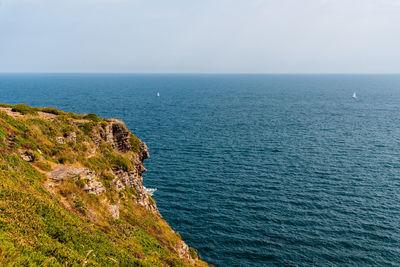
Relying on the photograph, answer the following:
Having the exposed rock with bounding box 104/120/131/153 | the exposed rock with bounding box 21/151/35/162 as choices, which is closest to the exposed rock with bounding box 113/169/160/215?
the exposed rock with bounding box 104/120/131/153

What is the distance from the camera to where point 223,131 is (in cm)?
10138

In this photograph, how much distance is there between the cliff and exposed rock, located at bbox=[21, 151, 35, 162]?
0.02 meters

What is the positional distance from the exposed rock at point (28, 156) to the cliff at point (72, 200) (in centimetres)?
2

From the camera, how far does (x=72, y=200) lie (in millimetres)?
20625

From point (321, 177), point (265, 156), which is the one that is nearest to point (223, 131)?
point (265, 156)

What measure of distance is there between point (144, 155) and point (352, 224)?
41.5 metres

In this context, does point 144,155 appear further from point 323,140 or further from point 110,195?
point 323,140

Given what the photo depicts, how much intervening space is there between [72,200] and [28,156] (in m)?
6.31

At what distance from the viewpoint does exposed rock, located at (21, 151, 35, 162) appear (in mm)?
21655

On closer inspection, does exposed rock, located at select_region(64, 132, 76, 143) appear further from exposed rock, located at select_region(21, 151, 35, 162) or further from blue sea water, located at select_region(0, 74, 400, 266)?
blue sea water, located at select_region(0, 74, 400, 266)

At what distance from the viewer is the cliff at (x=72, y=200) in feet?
43.4

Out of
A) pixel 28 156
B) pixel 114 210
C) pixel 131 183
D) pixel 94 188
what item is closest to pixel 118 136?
pixel 131 183

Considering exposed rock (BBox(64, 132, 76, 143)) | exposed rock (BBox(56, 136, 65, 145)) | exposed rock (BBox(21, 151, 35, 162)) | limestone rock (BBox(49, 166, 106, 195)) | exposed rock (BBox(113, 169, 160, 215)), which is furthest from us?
exposed rock (BBox(113, 169, 160, 215))

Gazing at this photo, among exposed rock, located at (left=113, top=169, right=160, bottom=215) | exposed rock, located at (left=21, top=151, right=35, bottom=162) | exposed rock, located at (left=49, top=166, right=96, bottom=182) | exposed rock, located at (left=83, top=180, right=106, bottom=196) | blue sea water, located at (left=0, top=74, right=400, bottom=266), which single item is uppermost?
exposed rock, located at (left=21, top=151, right=35, bottom=162)
